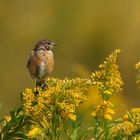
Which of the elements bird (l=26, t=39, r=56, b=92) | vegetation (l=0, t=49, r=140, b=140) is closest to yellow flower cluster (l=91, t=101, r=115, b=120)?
vegetation (l=0, t=49, r=140, b=140)

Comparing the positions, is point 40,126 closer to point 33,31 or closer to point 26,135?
point 26,135

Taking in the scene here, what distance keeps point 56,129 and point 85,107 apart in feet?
1.17

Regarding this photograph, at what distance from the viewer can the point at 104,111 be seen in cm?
413

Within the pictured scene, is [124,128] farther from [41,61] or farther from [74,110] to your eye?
[41,61]

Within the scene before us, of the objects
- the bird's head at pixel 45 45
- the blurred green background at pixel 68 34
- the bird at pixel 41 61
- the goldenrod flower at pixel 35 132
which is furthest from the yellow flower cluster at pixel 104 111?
the blurred green background at pixel 68 34

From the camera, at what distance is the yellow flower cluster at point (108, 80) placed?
411cm

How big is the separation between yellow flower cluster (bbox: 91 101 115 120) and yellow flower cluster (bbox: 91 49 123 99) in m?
0.05

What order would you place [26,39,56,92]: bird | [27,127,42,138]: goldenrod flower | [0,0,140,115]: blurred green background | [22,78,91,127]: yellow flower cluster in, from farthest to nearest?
1. [0,0,140,115]: blurred green background
2. [26,39,56,92]: bird
3. [27,127,42,138]: goldenrod flower
4. [22,78,91,127]: yellow flower cluster

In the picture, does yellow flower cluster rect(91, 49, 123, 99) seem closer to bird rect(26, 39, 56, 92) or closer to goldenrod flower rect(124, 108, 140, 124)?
goldenrod flower rect(124, 108, 140, 124)

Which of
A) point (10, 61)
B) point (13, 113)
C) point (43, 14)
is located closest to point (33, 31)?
point (43, 14)

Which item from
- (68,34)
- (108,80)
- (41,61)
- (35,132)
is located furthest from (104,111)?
(68,34)

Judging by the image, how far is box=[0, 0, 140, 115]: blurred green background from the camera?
34.7ft

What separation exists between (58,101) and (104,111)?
20 centimetres

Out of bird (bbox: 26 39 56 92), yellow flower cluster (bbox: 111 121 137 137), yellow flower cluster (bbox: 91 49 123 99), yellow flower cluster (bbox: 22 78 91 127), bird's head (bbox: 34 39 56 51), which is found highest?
bird's head (bbox: 34 39 56 51)
